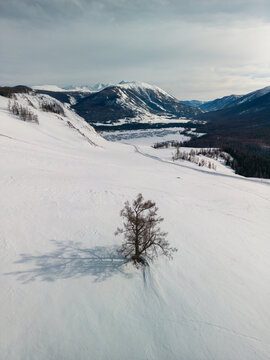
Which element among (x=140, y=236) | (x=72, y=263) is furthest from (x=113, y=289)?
(x=140, y=236)

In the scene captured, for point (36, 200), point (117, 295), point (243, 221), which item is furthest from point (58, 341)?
point (243, 221)

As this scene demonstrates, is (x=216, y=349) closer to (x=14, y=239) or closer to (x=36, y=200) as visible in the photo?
(x=14, y=239)

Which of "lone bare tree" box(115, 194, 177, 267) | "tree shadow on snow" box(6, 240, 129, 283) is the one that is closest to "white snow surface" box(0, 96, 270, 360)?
"tree shadow on snow" box(6, 240, 129, 283)

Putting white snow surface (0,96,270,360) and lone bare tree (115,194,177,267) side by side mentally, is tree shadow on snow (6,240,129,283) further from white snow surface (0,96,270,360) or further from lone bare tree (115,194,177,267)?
lone bare tree (115,194,177,267)

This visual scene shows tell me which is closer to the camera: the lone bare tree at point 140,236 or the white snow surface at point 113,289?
the white snow surface at point 113,289

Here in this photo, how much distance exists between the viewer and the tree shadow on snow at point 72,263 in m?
14.1

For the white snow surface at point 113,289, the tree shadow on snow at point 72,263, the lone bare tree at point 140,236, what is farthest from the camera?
the lone bare tree at point 140,236

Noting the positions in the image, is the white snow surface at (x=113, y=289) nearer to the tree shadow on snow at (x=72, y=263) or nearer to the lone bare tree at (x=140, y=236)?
the tree shadow on snow at (x=72, y=263)

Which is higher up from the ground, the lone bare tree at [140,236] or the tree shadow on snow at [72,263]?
the lone bare tree at [140,236]

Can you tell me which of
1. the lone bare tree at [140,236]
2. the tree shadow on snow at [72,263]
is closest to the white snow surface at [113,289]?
the tree shadow on snow at [72,263]

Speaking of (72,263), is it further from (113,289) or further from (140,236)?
(140,236)

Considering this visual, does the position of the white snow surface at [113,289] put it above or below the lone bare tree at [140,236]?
below

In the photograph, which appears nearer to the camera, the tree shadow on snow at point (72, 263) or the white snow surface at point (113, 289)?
the white snow surface at point (113, 289)

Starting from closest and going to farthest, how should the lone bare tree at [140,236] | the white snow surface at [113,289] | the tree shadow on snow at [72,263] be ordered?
1. the white snow surface at [113,289]
2. the tree shadow on snow at [72,263]
3. the lone bare tree at [140,236]
